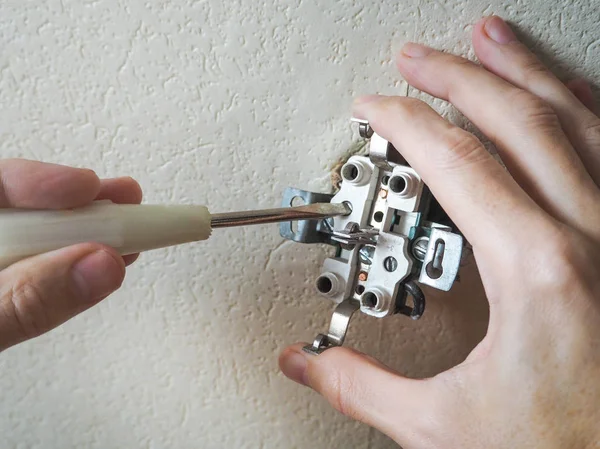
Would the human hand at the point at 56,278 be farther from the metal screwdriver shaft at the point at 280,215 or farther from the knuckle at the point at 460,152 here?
the knuckle at the point at 460,152

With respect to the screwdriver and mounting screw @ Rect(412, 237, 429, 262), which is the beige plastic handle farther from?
mounting screw @ Rect(412, 237, 429, 262)

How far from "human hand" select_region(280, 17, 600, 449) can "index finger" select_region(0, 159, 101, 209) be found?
0.28 metres

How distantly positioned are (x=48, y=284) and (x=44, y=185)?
0.33ft

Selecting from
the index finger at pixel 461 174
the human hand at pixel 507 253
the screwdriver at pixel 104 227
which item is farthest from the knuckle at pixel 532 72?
the screwdriver at pixel 104 227

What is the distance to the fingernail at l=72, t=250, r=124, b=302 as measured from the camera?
40cm

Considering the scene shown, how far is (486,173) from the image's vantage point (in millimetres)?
484

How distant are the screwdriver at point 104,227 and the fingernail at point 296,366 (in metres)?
0.20

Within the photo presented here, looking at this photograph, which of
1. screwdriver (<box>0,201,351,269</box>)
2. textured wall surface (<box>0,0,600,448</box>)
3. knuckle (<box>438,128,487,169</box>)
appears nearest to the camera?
screwdriver (<box>0,201,351,269</box>)

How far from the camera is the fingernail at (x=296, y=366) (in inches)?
23.1

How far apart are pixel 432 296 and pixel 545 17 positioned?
33 cm

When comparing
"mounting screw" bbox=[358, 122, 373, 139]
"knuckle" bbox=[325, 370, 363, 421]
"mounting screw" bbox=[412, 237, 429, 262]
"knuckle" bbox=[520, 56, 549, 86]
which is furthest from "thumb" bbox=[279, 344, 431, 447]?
"knuckle" bbox=[520, 56, 549, 86]

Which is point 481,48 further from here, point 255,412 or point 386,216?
point 255,412

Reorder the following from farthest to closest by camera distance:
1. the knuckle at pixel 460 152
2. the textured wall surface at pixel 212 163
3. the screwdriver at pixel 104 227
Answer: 1. the textured wall surface at pixel 212 163
2. the knuckle at pixel 460 152
3. the screwdriver at pixel 104 227

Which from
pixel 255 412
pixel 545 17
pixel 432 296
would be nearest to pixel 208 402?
pixel 255 412
